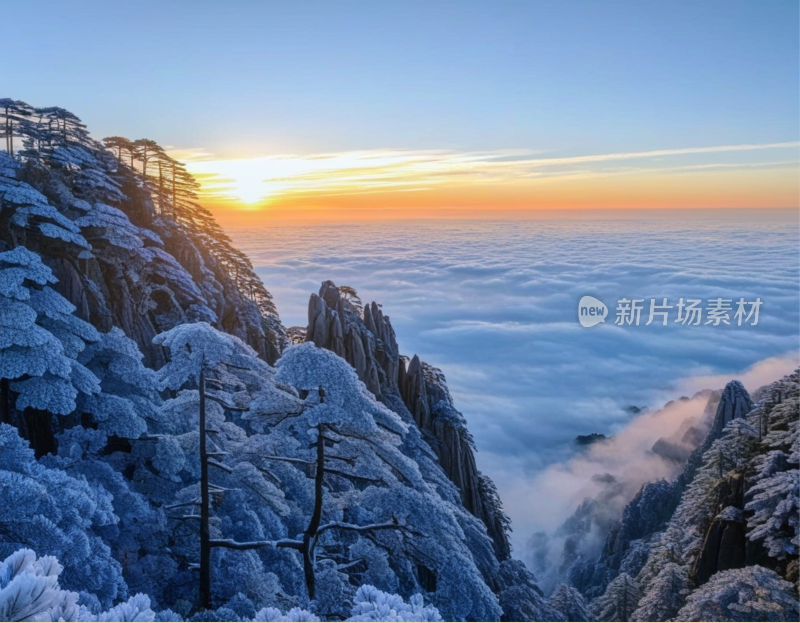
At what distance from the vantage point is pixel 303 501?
6734 millimetres

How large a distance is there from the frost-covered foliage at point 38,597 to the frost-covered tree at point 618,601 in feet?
32.9

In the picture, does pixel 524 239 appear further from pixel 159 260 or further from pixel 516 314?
pixel 159 260

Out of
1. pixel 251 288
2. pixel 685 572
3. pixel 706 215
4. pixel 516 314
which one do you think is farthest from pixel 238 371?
pixel 685 572

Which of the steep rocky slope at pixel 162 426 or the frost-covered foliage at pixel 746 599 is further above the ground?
the steep rocky slope at pixel 162 426

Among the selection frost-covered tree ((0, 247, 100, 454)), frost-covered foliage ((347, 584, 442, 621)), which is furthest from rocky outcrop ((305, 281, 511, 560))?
→ frost-covered foliage ((347, 584, 442, 621))

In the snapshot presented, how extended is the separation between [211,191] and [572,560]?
1583 centimetres

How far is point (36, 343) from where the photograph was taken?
6008 mm

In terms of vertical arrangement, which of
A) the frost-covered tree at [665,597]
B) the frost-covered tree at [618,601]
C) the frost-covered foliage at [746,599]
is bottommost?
the frost-covered tree at [618,601]

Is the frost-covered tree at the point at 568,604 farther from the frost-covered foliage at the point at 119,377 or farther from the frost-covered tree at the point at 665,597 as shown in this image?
the frost-covered foliage at the point at 119,377

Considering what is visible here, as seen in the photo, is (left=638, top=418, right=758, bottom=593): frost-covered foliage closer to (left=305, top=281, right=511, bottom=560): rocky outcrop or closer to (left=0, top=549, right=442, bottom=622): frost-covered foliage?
(left=305, top=281, right=511, bottom=560): rocky outcrop

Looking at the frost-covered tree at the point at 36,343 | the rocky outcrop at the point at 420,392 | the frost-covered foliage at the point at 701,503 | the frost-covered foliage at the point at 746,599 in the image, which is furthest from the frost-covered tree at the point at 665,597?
the frost-covered tree at the point at 36,343

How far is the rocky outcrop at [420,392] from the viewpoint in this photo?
1015 centimetres

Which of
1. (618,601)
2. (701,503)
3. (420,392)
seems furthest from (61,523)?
(701,503)

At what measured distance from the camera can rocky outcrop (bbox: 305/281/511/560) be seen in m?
10.1
